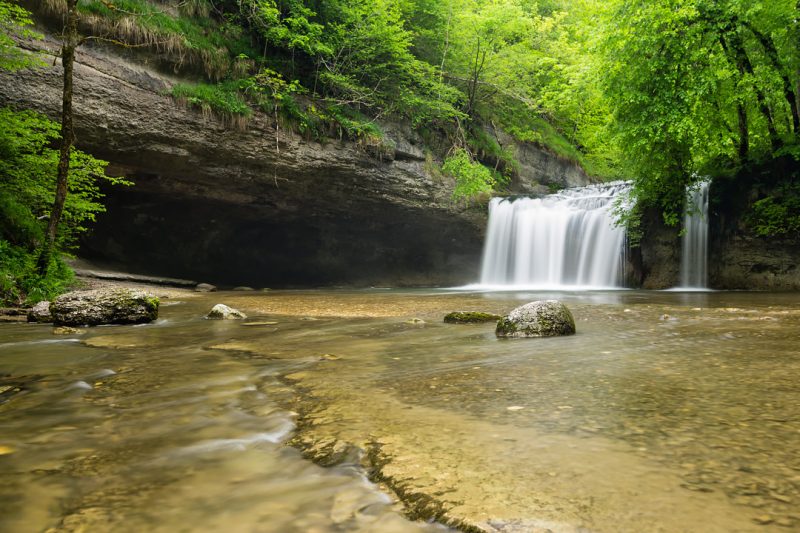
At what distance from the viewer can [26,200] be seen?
10078mm

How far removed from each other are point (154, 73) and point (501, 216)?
14.0m

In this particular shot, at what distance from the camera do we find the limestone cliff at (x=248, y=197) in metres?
12.7

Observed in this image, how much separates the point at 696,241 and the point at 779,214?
237cm

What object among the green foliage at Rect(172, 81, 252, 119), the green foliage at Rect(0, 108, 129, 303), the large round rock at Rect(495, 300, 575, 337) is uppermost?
the green foliage at Rect(172, 81, 252, 119)

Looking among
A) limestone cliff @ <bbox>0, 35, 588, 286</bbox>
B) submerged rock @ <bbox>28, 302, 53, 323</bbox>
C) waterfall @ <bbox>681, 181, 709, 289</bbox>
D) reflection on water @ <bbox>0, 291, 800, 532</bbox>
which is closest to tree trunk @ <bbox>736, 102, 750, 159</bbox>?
waterfall @ <bbox>681, 181, 709, 289</bbox>

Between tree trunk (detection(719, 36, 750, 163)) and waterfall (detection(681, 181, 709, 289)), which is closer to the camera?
tree trunk (detection(719, 36, 750, 163))

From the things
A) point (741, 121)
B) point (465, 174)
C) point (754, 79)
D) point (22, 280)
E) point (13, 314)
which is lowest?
point (13, 314)

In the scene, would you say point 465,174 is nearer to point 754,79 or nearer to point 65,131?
point 754,79

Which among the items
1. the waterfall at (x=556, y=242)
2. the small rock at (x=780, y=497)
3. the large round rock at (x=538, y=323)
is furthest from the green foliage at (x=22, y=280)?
the waterfall at (x=556, y=242)

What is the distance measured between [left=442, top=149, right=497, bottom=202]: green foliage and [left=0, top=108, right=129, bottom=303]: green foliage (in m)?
12.3

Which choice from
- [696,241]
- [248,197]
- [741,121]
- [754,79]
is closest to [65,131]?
[248,197]

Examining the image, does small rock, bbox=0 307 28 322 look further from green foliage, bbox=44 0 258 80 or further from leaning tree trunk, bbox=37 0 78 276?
green foliage, bbox=44 0 258 80

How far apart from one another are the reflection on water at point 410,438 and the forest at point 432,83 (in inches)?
294

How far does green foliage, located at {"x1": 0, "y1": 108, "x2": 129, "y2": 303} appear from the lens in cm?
878
